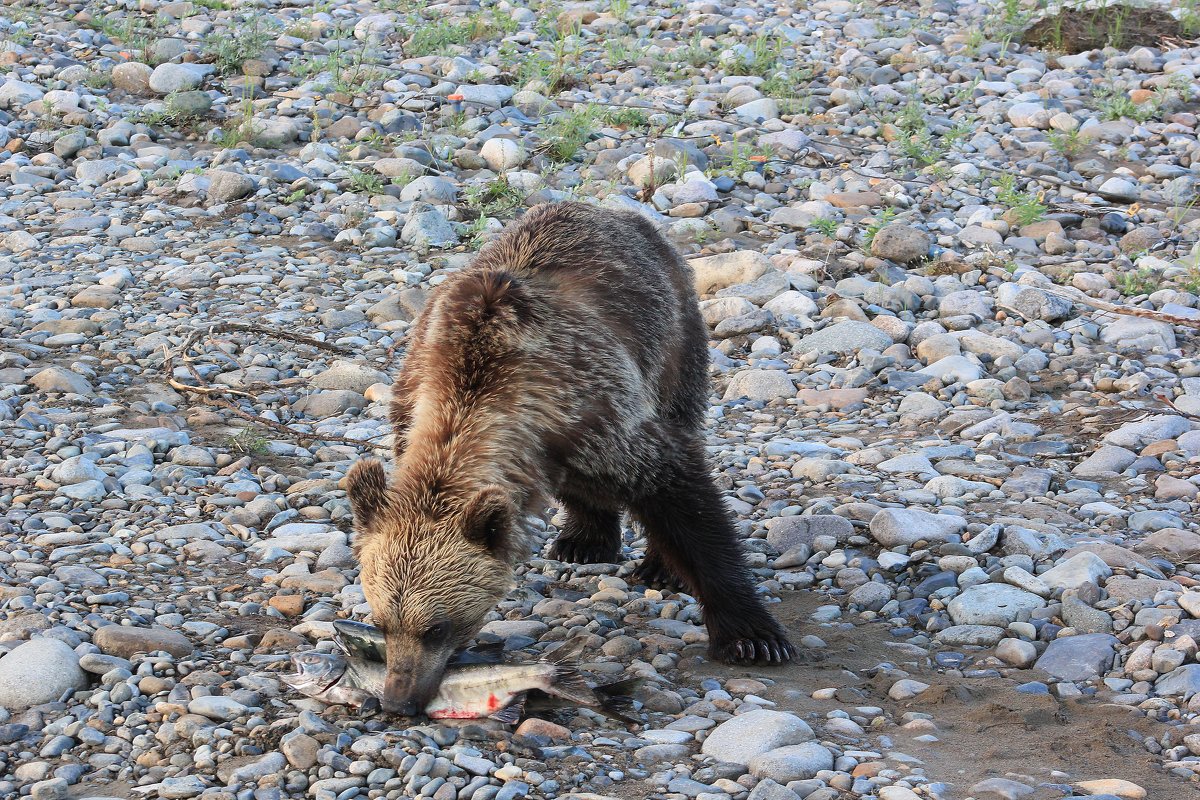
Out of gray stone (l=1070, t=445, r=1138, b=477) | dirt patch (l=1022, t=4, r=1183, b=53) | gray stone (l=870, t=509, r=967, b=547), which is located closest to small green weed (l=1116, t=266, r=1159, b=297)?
gray stone (l=1070, t=445, r=1138, b=477)

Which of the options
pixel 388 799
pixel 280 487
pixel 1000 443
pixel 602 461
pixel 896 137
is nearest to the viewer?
pixel 388 799

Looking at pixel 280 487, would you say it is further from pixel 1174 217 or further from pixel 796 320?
pixel 1174 217

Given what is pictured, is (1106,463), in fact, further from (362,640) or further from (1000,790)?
(362,640)

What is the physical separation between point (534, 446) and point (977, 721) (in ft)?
6.03

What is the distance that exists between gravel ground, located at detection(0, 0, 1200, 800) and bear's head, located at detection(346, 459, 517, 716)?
0.79 ft

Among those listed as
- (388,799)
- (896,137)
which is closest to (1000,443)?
(388,799)

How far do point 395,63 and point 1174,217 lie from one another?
739cm

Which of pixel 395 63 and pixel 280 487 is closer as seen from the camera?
pixel 280 487

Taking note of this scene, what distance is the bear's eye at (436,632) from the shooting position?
13.9 ft

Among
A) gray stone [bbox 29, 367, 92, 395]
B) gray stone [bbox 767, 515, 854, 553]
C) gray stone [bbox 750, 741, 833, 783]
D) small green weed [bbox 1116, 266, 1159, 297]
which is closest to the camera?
gray stone [bbox 750, 741, 833, 783]

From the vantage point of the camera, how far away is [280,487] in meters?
6.47

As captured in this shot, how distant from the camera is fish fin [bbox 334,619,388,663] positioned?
14.5 ft

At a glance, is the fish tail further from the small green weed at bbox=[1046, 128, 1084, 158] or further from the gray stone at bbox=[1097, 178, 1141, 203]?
the small green weed at bbox=[1046, 128, 1084, 158]

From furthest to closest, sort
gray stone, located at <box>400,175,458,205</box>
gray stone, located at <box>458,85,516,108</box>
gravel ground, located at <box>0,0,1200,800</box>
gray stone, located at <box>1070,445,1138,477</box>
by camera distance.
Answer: gray stone, located at <box>458,85,516,108</box>, gray stone, located at <box>400,175,458,205</box>, gray stone, located at <box>1070,445,1138,477</box>, gravel ground, located at <box>0,0,1200,800</box>
